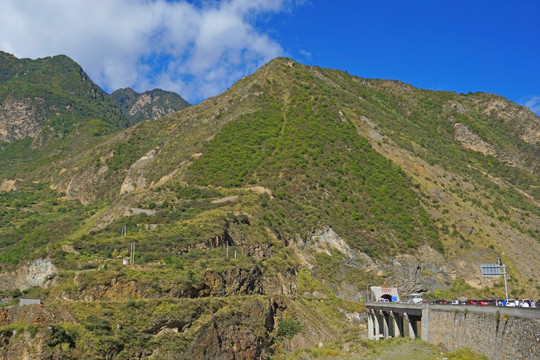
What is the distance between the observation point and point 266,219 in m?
67.9

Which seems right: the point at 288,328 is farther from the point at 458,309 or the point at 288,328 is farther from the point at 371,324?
the point at 458,309

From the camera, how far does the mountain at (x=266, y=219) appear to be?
41.7 m

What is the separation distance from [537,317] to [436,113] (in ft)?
425

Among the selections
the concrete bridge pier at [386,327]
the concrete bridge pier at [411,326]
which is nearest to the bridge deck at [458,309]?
the concrete bridge pier at [411,326]

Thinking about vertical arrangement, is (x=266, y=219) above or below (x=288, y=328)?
above

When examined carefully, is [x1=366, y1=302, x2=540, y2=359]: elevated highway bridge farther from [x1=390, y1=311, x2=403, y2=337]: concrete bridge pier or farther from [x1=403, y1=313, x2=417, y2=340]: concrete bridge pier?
[x1=390, y1=311, x2=403, y2=337]: concrete bridge pier

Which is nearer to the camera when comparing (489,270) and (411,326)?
(489,270)

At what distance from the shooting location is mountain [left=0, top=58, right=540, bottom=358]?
41.7 m

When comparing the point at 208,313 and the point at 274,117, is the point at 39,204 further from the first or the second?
the point at 208,313

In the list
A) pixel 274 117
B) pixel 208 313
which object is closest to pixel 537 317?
pixel 208 313

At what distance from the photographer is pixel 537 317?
23.5m

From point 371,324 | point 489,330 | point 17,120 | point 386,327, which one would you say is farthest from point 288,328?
point 17,120

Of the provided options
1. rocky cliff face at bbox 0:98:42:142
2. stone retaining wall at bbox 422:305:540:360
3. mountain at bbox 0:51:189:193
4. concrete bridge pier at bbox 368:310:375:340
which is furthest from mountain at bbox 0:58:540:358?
rocky cliff face at bbox 0:98:42:142

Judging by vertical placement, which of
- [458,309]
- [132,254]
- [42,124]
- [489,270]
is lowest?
[458,309]
